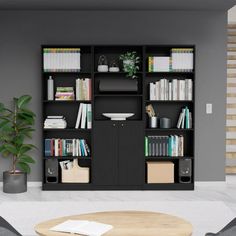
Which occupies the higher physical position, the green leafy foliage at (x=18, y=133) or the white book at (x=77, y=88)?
the white book at (x=77, y=88)

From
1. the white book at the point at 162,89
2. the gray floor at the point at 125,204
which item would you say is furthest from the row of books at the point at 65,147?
the white book at the point at 162,89

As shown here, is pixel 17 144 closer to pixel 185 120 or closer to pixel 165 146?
pixel 165 146

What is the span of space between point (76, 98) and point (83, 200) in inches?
53.0

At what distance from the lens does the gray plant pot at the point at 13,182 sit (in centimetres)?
594

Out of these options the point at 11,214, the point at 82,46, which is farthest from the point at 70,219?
the point at 82,46

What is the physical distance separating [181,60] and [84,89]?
1.30 m

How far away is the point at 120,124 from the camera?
6.12 meters

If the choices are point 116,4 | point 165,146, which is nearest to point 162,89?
point 165,146

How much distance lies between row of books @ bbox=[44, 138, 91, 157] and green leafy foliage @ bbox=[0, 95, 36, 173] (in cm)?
19

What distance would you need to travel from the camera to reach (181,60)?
6.14 metres

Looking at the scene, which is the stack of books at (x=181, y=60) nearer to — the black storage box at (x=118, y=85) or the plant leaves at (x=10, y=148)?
the black storage box at (x=118, y=85)

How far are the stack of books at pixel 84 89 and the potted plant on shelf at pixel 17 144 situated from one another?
63 centimetres

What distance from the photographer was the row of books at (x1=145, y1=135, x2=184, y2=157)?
6.18 metres

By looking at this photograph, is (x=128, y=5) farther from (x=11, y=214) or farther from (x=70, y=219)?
(x=70, y=219)
